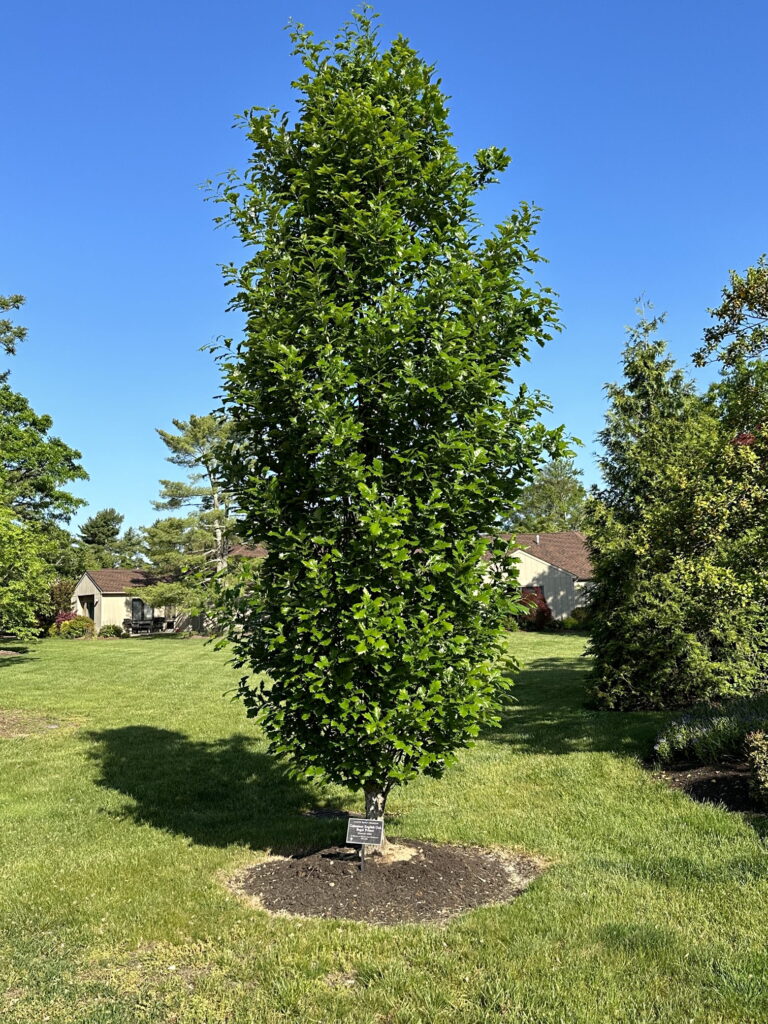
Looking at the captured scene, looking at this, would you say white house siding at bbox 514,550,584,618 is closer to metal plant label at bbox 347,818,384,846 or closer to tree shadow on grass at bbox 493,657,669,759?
tree shadow on grass at bbox 493,657,669,759

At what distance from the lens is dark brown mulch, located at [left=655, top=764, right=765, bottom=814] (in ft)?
23.4

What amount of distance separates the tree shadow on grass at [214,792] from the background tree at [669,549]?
222 inches

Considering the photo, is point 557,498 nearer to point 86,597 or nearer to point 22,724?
point 86,597

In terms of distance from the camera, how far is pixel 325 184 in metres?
6.07

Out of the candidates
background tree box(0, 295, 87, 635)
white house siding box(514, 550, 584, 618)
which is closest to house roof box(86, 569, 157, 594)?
background tree box(0, 295, 87, 635)

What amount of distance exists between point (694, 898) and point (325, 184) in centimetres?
616

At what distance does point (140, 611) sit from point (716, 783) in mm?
41891

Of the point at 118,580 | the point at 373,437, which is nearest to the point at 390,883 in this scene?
the point at 373,437

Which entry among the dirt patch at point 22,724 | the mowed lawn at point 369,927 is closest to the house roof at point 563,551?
the dirt patch at point 22,724

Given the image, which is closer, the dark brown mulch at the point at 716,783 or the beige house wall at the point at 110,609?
the dark brown mulch at the point at 716,783

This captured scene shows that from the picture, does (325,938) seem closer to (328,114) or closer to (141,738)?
(328,114)

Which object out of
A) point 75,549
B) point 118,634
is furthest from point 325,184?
point 75,549

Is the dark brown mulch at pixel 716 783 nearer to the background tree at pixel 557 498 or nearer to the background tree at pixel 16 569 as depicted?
the background tree at pixel 16 569

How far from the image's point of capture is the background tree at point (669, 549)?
9.48 m
